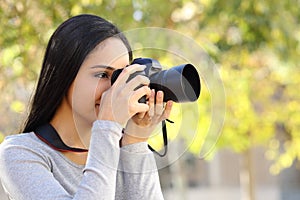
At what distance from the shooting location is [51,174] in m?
1.15

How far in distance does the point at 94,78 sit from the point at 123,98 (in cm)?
8

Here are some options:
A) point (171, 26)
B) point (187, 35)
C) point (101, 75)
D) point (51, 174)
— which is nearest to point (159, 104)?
point (101, 75)

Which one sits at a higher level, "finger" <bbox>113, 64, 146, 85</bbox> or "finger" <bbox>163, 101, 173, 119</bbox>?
"finger" <bbox>113, 64, 146, 85</bbox>

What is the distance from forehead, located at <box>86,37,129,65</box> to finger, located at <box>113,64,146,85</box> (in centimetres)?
4

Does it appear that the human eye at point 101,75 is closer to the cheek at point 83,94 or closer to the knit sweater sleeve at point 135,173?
the cheek at point 83,94

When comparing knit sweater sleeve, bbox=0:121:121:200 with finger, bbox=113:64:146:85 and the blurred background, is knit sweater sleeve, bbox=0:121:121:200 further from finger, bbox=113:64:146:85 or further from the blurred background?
the blurred background

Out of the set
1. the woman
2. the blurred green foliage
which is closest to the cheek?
the woman

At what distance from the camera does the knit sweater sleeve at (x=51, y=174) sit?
1081mm

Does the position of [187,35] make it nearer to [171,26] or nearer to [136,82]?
[136,82]

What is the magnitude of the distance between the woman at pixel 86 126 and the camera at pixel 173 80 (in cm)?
2

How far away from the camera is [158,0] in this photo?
349 centimetres

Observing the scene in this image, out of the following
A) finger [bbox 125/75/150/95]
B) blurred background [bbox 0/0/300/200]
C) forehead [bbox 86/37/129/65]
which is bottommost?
finger [bbox 125/75/150/95]

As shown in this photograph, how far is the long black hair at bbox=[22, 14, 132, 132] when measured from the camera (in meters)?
1.20

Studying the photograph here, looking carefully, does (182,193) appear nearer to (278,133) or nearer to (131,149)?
(278,133)
